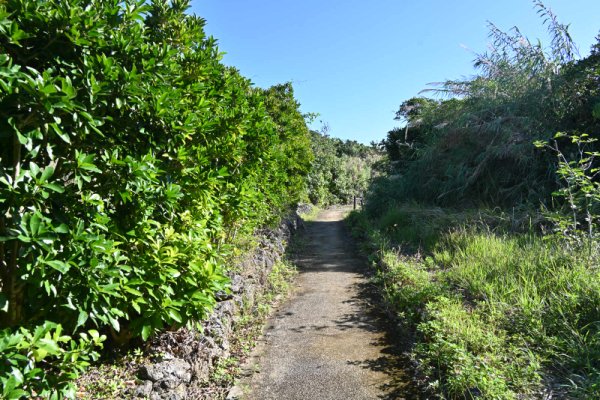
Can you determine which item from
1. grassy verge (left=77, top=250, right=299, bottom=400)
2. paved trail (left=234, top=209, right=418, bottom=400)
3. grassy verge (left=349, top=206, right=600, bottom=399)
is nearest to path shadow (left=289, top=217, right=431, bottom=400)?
paved trail (left=234, top=209, right=418, bottom=400)

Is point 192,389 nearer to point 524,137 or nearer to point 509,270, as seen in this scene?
point 509,270

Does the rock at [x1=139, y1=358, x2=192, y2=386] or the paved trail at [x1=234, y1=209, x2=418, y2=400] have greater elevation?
the rock at [x1=139, y1=358, x2=192, y2=386]

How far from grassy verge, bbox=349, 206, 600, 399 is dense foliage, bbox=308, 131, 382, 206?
15665 millimetres

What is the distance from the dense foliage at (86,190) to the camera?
1969 millimetres

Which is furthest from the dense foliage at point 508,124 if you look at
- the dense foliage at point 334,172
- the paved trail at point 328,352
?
the dense foliage at point 334,172

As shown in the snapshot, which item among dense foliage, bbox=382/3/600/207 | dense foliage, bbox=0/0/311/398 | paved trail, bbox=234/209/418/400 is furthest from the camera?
dense foliage, bbox=382/3/600/207

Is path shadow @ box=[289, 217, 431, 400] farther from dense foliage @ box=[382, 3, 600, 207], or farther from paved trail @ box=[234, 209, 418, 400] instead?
dense foliage @ box=[382, 3, 600, 207]

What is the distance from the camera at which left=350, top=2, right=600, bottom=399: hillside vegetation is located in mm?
3393

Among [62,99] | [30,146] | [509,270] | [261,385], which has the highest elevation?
[62,99]

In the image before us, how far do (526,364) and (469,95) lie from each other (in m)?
9.63

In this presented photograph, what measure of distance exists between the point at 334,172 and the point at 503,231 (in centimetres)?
2286

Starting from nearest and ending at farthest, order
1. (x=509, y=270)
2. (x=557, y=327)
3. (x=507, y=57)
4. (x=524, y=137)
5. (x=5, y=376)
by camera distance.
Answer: (x=5, y=376)
(x=557, y=327)
(x=509, y=270)
(x=524, y=137)
(x=507, y=57)

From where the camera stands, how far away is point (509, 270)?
5.20 meters

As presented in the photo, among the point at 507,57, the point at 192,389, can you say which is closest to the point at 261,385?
the point at 192,389
